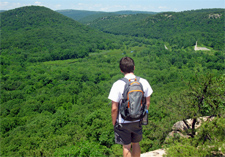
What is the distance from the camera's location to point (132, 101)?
134 inches

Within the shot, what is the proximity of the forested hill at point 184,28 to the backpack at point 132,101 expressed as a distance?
92063 mm

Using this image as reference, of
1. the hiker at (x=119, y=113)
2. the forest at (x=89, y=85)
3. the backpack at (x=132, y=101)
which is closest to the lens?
the backpack at (x=132, y=101)

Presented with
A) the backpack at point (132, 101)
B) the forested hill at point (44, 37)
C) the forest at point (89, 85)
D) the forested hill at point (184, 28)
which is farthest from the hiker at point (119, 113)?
the forested hill at point (184, 28)

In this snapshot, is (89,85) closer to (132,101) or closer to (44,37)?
(132,101)

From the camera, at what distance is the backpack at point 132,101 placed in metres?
3.42

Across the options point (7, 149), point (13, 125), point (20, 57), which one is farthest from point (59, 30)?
point (7, 149)

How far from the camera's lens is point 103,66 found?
65.4 m

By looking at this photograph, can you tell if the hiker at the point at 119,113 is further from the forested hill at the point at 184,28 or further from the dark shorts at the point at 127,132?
the forested hill at the point at 184,28

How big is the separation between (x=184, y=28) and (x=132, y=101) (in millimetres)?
139187

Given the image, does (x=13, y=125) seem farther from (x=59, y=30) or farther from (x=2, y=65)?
(x=59, y=30)

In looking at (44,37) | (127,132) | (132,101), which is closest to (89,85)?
(127,132)

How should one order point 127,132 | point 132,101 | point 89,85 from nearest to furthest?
1. point 132,101
2. point 127,132
3. point 89,85

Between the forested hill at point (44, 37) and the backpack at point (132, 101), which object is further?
the forested hill at point (44, 37)

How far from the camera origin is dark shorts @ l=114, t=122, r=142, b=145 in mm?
3760
